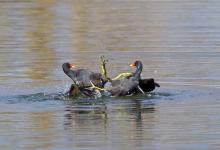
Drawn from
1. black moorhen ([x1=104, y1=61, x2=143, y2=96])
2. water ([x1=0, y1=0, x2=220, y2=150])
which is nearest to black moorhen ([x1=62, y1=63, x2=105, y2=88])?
black moorhen ([x1=104, y1=61, x2=143, y2=96])

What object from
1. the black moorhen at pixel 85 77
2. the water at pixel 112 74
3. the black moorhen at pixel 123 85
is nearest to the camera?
the water at pixel 112 74

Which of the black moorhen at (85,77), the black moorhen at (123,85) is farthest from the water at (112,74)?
the black moorhen at (85,77)

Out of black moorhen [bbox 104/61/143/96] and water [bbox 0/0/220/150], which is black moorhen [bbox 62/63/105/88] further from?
water [bbox 0/0/220/150]

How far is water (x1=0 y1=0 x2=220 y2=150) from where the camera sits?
1305 cm

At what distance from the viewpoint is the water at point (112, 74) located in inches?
514

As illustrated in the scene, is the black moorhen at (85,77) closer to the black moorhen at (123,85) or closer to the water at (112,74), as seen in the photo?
the black moorhen at (123,85)

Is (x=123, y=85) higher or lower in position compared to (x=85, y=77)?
lower

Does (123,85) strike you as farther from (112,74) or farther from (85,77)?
(112,74)

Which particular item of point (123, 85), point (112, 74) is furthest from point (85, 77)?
point (112, 74)

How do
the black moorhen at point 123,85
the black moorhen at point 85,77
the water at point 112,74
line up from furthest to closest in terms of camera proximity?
the black moorhen at point 85,77, the black moorhen at point 123,85, the water at point 112,74

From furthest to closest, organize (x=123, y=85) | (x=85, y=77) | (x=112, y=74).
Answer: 1. (x=112, y=74)
2. (x=85, y=77)
3. (x=123, y=85)

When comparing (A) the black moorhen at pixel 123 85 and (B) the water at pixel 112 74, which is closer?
(B) the water at pixel 112 74

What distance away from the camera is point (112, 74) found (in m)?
18.8

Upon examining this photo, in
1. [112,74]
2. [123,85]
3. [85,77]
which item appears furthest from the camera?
[112,74]
